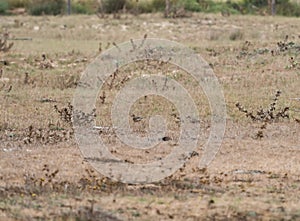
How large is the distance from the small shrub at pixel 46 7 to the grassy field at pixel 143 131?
644cm

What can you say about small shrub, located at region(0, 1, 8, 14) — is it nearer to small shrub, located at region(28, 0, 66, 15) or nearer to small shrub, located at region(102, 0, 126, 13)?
small shrub, located at region(28, 0, 66, 15)

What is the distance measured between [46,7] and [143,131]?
20.6m

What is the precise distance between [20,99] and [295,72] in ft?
19.8

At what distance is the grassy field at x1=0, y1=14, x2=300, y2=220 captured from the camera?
7918 mm

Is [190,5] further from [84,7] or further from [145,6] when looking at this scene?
[84,7]

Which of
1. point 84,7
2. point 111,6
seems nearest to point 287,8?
point 111,6

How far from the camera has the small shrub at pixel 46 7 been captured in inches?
1259

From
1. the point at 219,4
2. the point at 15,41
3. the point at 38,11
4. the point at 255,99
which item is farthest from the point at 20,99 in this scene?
the point at 219,4

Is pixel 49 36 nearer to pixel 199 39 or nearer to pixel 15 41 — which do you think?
pixel 15 41

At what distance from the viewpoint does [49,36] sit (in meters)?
24.9

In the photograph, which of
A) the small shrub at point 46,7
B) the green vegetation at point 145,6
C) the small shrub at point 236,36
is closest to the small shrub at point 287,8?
the green vegetation at point 145,6

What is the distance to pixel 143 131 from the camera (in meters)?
12.4

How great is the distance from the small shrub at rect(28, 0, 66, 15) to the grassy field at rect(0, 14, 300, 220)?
21.1 feet

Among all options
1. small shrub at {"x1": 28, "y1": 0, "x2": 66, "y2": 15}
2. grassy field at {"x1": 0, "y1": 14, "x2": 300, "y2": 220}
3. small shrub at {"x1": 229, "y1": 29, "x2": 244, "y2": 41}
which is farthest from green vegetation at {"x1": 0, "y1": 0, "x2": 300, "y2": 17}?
grassy field at {"x1": 0, "y1": 14, "x2": 300, "y2": 220}
